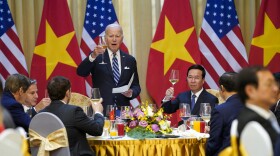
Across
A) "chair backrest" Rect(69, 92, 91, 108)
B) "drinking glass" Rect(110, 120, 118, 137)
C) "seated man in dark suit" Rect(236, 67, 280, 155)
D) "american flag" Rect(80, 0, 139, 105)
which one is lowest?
"drinking glass" Rect(110, 120, 118, 137)

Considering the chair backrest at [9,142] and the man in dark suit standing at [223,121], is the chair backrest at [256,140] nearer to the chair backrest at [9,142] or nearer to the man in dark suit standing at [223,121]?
the chair backrest at [9,142]

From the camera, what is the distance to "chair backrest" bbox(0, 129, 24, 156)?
2749 millimetres

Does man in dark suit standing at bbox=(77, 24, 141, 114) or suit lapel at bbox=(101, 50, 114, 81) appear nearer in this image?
man in dark suit standing at bbox=(77, 24, 141, 114)

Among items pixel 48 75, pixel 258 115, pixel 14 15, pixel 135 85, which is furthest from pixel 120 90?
pixel 258 115

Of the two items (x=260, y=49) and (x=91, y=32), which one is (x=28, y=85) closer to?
(x=91, y=32)

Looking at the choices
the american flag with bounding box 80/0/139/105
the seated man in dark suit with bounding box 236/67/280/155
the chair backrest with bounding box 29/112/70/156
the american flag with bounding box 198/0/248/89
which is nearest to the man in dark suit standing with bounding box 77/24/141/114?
the american flag with bounding box 80/0/139/105

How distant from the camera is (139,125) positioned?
546 cm

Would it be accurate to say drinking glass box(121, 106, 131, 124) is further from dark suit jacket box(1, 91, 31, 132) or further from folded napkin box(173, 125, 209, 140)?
dark suit jacket box(1, 91, 31, 132)

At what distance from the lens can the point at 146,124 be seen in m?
5.47

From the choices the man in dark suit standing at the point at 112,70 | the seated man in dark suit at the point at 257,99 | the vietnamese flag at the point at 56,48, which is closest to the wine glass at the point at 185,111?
the man in dark suit standing at the point at 112,70

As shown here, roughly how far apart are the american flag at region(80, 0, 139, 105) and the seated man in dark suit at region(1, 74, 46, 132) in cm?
263

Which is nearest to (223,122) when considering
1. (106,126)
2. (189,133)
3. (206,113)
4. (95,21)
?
(206,113)

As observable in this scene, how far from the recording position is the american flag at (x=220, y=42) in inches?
329

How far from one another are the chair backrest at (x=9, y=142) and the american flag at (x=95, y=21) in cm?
534
